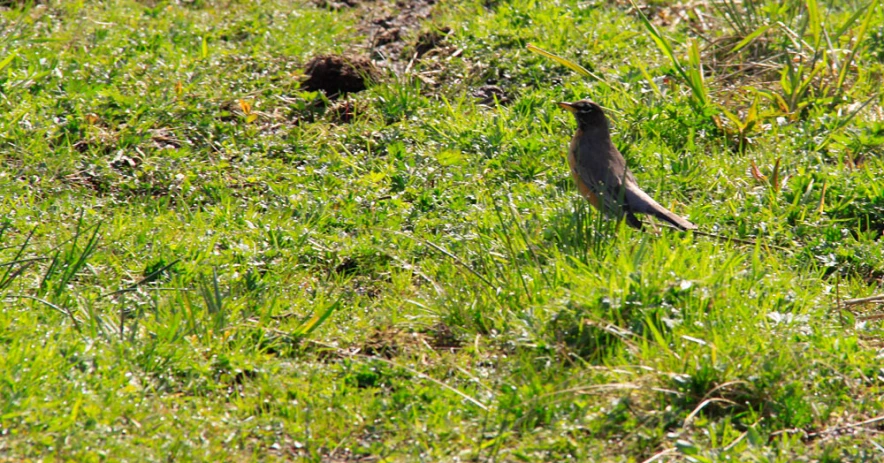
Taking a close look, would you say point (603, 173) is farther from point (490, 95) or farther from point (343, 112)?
point (343, 112)

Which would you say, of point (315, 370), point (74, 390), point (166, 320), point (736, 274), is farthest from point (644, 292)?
point (74, 390)

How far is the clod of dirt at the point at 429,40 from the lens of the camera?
7.58 meters

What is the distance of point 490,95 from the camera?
7035 mm

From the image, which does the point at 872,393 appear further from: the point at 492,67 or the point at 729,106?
the point at 492,67

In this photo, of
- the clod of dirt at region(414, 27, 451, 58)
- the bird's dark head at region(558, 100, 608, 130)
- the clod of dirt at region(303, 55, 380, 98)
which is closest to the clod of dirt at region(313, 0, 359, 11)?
the clod of dirt at region(414, 27, 451, 58)

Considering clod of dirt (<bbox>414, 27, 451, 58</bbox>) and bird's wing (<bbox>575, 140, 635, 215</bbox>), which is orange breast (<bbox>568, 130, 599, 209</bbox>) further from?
clod of dirt (<bbox>414, 27, 451, 58</bbox>)

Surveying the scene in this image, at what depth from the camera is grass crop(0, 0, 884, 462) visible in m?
3.82

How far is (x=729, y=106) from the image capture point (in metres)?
6.72

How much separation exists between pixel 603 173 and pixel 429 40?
2.48 m

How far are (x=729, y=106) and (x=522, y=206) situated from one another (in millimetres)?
1993

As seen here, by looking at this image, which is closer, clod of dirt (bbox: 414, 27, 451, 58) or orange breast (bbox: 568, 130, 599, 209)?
orange breast (bbox: 568, 130, 599, 209)

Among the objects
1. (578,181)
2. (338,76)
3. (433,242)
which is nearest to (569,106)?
(578,181)

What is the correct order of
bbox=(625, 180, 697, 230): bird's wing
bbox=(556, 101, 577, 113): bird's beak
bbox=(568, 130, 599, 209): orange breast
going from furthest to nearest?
bbox=(556, 101, 577, 113): bird's beak → bbox=(568, 130, 599, 209): orange breast → bbox=(625, 180, 697, 230): bird's wing

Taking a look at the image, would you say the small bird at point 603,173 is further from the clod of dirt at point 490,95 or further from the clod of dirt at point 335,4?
the clod of dirt at point 335,4
